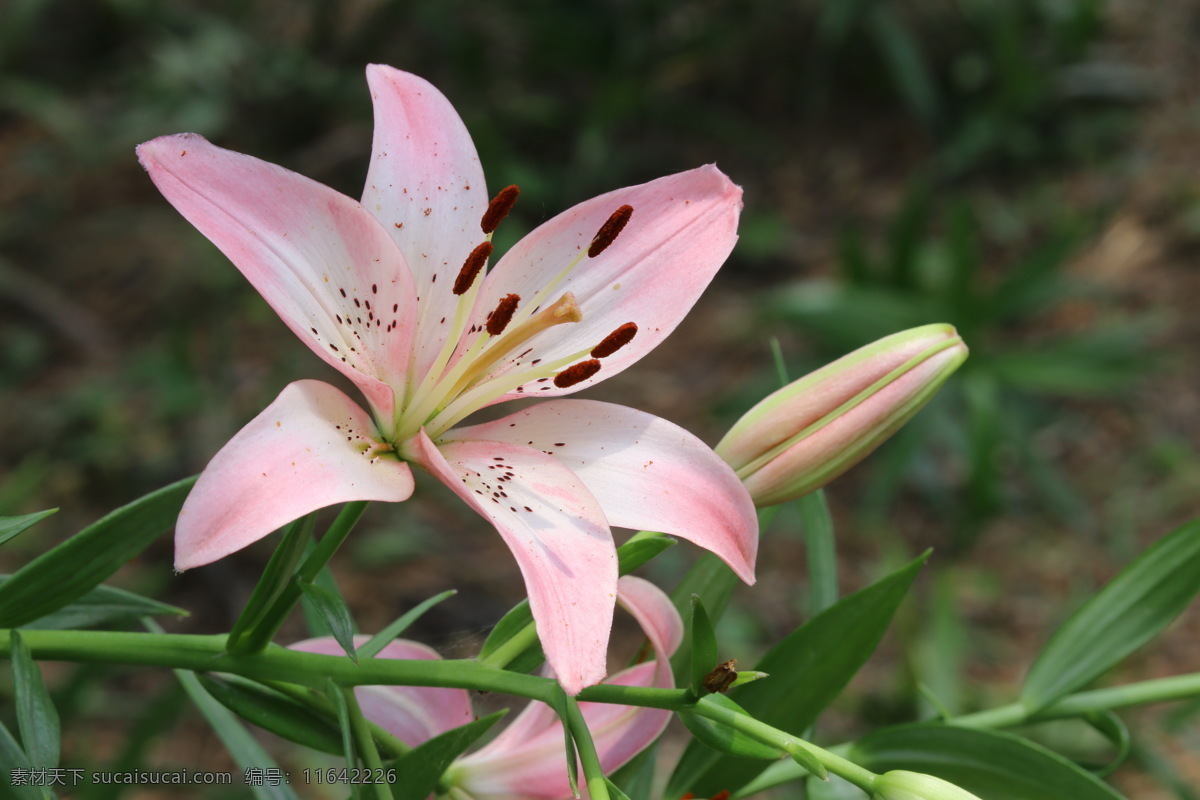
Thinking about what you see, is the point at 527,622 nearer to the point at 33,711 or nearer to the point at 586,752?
the point at 586,752

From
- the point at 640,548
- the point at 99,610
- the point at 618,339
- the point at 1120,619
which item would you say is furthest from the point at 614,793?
the point at 1120,619

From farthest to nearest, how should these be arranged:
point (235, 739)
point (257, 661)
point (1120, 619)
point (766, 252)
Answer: point (766, 252)
point (1120, 619)
point (235, 739)
point (257, 661)

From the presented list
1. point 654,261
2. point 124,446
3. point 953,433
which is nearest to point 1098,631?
point 654,261

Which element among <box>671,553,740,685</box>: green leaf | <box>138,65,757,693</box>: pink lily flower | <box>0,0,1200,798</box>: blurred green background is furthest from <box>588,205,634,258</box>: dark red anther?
<box>0,0,1200,798</box>: blurred green background

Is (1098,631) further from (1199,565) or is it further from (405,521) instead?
(405,521)

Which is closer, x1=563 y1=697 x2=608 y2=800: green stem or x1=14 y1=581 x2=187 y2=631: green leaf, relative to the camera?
x1=563 y1=697 x2=608 y2=800: green stem

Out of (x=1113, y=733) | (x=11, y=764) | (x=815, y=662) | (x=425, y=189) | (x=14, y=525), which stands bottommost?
(x=1113, y=733)

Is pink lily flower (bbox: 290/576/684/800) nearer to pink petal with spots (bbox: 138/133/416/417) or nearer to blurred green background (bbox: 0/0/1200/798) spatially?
pink petal with spots (bbox: 138/133/416/417)
